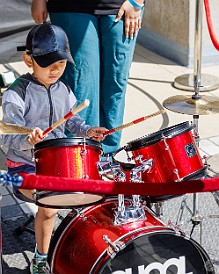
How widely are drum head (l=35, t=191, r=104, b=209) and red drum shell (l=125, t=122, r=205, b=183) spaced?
0.95 feet

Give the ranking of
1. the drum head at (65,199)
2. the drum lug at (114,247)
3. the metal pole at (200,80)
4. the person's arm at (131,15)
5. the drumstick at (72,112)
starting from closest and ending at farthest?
the drumstick at (72,112) < the drum lug at (114,247) < the drum head at (65,199) < the person's arm at (131,15) < the metal pole at (200,80)

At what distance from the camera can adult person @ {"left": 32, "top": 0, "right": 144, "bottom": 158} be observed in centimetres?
438

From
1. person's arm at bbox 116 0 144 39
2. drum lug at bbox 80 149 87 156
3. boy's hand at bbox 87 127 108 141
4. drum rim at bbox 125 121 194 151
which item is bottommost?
boy's hand at bbox 87 127 108 141

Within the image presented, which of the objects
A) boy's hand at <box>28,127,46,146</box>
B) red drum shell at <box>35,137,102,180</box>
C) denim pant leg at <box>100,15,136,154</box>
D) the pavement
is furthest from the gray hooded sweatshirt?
denim pant leg at <box>100,15,136,154</box>

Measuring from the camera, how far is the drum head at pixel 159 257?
3006 mm

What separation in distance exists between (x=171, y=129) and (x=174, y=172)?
0.65ft

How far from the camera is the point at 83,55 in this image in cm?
444

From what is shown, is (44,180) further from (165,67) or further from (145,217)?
(165,67)

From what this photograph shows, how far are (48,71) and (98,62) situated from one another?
3.41 ft

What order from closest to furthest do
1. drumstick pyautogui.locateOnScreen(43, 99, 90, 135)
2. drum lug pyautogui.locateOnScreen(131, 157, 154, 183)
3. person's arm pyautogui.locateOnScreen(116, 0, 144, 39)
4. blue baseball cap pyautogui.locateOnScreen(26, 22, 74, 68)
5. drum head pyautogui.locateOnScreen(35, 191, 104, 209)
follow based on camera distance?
drumstick pyautogui.locateOnScreen(43, 99, 90, 135)
drum head pyautogui.locateOnScreen(35, 191, 104, 209)
drum lug pyautogui.locateOnScreen(131, 157, 154, 183)
blue baseball cap pyautogui.locateOnScreen(26, 22, 74, 68)
person's arm pyautogui.locateOnScreen(116, 0, 144, 39)

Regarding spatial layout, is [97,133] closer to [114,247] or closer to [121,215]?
[121,215]

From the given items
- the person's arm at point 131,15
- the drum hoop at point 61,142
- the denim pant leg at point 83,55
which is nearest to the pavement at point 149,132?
the denim pant leg at point 83,55

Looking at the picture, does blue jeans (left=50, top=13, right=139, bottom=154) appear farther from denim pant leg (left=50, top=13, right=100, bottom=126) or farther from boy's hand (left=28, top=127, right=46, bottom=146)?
boy's hand (left=28, top=127, right=46, bottom=146)

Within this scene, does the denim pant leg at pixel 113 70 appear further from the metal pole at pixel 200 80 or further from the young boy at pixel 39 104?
the metal pole at pixel 200 80
